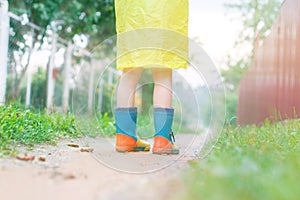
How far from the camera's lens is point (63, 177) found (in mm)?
1607

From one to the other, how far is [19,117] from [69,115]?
38.7 inches

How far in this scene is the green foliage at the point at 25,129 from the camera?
2.35m

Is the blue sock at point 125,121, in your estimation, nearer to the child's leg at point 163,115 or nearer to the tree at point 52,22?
the child's leg at point 163,115

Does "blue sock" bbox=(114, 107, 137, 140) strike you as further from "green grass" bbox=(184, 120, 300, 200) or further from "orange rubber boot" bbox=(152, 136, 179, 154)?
"green grass" bbox=(184, 120, 300, 200)

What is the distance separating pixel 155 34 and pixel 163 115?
46 centimetres

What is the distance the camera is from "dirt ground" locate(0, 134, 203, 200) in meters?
1.30

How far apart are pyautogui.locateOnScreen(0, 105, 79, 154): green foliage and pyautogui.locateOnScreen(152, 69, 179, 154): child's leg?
692mm

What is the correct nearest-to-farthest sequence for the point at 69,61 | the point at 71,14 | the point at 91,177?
the point at 91,177
the point at 71,14
the point at 69,61

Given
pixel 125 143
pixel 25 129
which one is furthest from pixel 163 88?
pixel 25 129

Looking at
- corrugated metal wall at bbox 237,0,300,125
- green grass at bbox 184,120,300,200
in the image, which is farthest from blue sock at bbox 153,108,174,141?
corrugated metal wall at bbox 237,0,300,125

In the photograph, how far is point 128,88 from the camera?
8.41ft

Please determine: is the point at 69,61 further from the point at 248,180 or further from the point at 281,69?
the point at 248,180

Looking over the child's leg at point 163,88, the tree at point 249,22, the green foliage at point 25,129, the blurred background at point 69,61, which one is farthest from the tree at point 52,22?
the tree at point 249,22

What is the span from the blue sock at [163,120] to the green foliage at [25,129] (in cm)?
70
